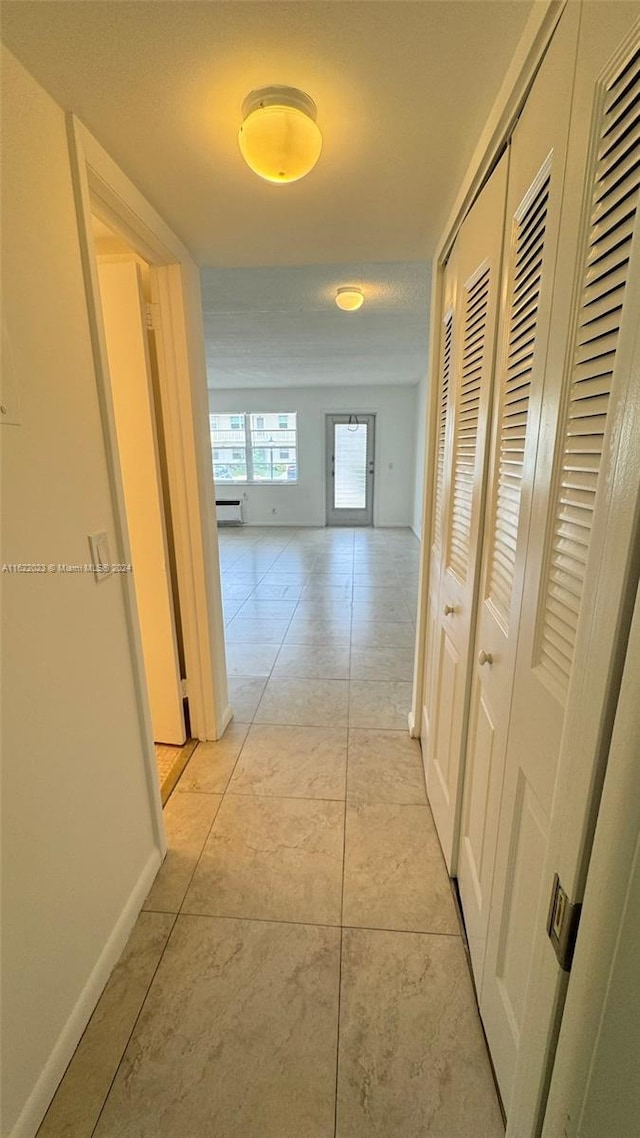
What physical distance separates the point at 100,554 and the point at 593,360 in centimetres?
118

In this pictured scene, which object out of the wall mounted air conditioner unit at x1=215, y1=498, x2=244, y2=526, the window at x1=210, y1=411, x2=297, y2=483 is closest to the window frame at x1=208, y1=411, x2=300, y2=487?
the window at x1=210, y1=411, x2=297, y2=483

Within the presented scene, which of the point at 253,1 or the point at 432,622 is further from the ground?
the point at 253,1

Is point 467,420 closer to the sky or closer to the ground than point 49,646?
closer to the sky

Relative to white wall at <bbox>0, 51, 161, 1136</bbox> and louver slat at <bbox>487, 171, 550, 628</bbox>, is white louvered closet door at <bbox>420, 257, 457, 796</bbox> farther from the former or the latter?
white wall at <bbox>0, 51, 161, 1136</bbox>

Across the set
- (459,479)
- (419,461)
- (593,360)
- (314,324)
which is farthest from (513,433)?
(419,461)

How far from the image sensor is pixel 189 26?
A: 2.78 feet

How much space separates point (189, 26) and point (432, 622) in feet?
5.92

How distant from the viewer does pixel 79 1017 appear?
1081mm

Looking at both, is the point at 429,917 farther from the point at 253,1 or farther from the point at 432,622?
the point at 253,1

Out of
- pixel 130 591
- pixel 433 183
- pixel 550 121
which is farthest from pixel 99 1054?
pixel 433 183

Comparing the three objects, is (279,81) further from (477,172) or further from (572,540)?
(572,540)

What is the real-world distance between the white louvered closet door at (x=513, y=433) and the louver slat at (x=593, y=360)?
12 centimetres

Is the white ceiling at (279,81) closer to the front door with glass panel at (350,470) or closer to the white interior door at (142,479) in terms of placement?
the white interior door at (142,479)

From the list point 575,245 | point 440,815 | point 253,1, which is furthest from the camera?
point 440,815
